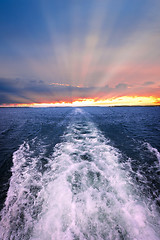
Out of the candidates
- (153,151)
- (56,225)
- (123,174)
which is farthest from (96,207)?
(153,151)

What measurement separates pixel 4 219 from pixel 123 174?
628 centimetres

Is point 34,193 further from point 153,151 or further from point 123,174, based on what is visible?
point 153,151

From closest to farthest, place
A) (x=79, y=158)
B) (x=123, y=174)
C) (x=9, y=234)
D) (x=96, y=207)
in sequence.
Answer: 1. (x=9, y=234)
2. (x=96, y=207)
3. (x=123, y=174)
4. (x=79, y=158)

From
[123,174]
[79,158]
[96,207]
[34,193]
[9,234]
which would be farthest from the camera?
[79,158]

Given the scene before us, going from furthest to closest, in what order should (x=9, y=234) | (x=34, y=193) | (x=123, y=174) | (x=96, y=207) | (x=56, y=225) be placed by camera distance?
1. (x=123, y=174)
2. (x=34, y=193)
3. (x=96, y=207)
4. (x=56, y=225)
5. (x=9, y=234)

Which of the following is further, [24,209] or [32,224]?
[24,209]

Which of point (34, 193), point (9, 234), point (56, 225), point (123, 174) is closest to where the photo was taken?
point (9, 234)

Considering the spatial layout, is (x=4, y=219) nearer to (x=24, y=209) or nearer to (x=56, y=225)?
(x=24, y=209)

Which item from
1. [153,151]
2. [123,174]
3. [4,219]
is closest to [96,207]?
[123,174]

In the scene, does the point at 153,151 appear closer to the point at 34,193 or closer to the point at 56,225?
the point at 56,225

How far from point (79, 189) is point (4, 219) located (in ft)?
10.4

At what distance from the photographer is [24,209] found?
12.3 feet

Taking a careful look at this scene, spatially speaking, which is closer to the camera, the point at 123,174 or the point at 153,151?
the point at 123,174

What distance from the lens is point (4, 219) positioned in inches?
133
